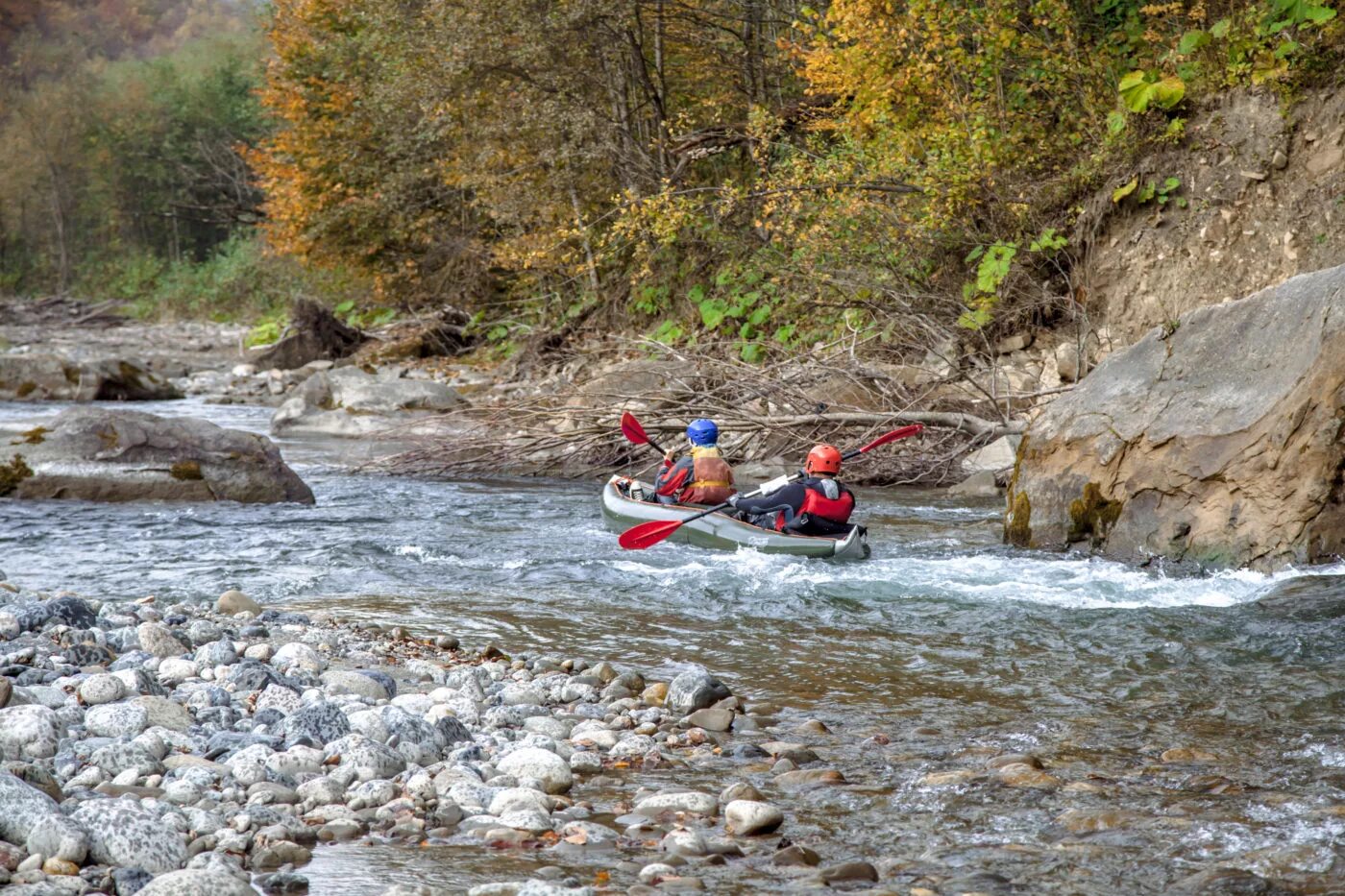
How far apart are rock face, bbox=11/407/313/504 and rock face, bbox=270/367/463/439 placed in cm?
494

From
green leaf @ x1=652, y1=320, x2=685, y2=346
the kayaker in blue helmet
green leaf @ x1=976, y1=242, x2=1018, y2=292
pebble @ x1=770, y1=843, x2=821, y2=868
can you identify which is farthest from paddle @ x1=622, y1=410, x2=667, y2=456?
pebble @ x1=770, y1=843, x2=821, y2=868

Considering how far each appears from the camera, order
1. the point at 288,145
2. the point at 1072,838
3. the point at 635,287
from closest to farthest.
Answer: the point at 1072,838 → the point at 635,287 → the point at 288,145

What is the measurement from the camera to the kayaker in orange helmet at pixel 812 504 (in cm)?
880

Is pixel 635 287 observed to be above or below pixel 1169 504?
above

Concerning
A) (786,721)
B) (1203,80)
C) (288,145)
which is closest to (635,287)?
(288,145)

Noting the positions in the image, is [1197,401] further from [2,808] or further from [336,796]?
[2,808]

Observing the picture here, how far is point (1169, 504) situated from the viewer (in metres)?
8.07

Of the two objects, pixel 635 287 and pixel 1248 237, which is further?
pixel 635 287

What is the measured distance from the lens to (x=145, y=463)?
431 inches

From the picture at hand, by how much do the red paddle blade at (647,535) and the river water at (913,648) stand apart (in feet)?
0.45

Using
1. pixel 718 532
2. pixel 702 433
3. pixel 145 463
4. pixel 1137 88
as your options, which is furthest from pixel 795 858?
pixel 145 463

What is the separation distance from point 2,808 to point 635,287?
16400 millimetres

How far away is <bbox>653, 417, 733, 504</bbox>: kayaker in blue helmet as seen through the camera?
9.80 metres

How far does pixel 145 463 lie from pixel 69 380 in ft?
32.7
